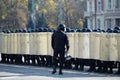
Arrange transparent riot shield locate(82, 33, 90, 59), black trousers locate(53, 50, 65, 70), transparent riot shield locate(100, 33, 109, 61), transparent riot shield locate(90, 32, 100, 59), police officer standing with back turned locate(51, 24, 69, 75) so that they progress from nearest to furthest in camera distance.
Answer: police officer standing with back turned locate(51, 24, 69, 75), black trousers locate(53, 50, 65, 70), transparent riot shield locate(100, 33, 109, 61), transparent riot shield locate(90, 32, 100, 59), transparent riot shield locate(82, 33, 90, 59)

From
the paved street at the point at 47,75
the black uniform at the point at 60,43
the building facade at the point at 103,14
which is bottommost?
the paved street at the point at 47,75

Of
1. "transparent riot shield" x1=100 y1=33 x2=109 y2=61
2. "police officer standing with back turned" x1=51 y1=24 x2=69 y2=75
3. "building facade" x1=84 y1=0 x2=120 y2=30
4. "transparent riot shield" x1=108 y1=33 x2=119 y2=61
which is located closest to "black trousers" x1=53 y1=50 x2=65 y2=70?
"police officer standing with back turned" x1=51 y1=24 x2=69 y2=75

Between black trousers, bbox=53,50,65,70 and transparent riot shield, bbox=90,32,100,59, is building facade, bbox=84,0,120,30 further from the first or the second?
black trousers, bbox=53,50,65,70

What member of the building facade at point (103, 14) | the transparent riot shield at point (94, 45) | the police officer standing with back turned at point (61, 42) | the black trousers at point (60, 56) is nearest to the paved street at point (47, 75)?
the black trousers at point (60, 56)

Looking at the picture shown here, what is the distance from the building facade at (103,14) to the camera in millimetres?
73919

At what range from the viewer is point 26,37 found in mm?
23875

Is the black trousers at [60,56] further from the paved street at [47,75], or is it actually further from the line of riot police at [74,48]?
the line of riot police at [74,48]

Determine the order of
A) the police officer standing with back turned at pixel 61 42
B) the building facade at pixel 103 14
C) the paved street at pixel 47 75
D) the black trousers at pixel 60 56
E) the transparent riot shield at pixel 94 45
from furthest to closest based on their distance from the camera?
the building facade at pixel 103 14, the transparent riot shield at pixel 94 45, the black trousers at pixel 60 56, the police officer standing with back turned at pixel 61 42, the paved street at pixel 47 75

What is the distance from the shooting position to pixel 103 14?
256 ft

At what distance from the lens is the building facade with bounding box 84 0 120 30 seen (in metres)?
73.9

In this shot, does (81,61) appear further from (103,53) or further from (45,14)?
(45,14)

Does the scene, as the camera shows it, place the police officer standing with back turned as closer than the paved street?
No

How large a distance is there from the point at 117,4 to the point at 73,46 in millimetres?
53368

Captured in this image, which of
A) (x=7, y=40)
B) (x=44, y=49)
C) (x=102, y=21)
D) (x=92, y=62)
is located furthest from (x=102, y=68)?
(x=102, y=21)
